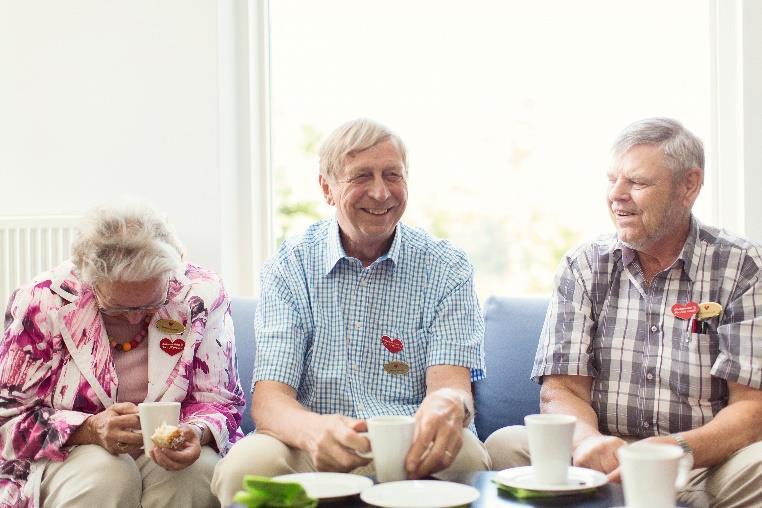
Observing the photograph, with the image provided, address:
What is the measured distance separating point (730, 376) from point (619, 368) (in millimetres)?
262

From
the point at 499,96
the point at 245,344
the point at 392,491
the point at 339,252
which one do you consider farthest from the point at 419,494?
the point at 499,96

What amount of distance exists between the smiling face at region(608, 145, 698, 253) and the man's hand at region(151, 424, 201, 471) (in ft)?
3.70

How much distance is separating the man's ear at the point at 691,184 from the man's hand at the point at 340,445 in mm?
1014

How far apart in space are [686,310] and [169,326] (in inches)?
49.4

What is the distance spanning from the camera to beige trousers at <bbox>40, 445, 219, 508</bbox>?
202 cm

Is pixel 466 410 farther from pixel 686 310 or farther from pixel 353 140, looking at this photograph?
pixel 353 140

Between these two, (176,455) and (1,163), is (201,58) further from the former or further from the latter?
(176,455)

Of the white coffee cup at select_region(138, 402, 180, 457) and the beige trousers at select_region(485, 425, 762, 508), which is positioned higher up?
the white coffee cup at select_region(138, 402, 180, 457)

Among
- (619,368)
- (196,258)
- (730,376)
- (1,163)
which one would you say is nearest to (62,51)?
(1,163)

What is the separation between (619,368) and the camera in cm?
224

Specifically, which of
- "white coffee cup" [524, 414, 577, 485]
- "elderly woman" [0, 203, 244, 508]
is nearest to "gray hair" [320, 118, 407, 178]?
"elderly woman" [0, 203, 244, 508]

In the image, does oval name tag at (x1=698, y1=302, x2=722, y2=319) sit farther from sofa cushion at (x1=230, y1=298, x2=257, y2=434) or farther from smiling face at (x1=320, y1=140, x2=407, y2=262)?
sofa cushion at (x1=230, y1=298, x2=257, y2=434)

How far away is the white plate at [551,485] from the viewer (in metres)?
1.55

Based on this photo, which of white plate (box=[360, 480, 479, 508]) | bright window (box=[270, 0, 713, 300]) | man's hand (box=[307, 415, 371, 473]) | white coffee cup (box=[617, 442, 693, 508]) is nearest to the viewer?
white coffee cup (box=[617, 442, 693, 508])
